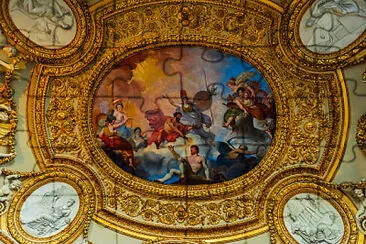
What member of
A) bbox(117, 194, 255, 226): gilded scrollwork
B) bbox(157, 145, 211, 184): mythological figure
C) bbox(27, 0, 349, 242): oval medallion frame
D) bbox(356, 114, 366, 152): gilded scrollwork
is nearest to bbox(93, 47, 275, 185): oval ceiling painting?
bbox(157, 145, 211, 184): mythological figure

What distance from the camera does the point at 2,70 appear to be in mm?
10719

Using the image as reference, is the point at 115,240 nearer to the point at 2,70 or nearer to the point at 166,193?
the point at 166,193

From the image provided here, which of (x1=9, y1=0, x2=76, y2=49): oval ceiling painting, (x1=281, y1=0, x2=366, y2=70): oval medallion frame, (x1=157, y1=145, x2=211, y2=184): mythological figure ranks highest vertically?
(x1=9, y1=0, x2=76, y2=49): oval ceiling painting

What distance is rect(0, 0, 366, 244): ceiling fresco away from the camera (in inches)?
428

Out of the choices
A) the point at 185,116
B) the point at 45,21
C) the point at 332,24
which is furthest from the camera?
the point at 185,116

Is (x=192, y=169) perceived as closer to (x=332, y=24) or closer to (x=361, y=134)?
(x=361, y=134)

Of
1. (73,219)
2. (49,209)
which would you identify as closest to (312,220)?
(73,219)

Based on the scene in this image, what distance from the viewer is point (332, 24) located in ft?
35.9

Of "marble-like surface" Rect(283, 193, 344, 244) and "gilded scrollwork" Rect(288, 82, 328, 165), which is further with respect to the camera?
"gilded scrollwork" Rect(288, 82, 328, 165)

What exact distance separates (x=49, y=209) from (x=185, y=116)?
2.85 metres

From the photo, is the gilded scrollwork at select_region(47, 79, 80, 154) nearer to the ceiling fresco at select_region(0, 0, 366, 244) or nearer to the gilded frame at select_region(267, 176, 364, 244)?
the ceiling fresco at select_region(0, 0, 366, 244)

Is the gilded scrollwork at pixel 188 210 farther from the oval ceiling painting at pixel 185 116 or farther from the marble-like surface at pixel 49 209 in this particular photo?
the marble-like surface at pixel 49 209

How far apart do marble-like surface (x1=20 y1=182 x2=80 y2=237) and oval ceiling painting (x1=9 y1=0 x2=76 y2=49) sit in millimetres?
2460

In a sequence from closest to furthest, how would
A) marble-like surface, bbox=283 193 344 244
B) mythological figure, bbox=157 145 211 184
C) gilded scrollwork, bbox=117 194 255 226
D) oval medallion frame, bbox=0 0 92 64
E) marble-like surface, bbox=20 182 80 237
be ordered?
oval medallion frame, bbox=0 0 92 64
marble-like surface, bbox=20 182 80 237
marble-like surface, bbox=283 193 344 244
gilded scrollwork, bbox=117 194 255 226
mythological figure, bbox=157 145 211 184
